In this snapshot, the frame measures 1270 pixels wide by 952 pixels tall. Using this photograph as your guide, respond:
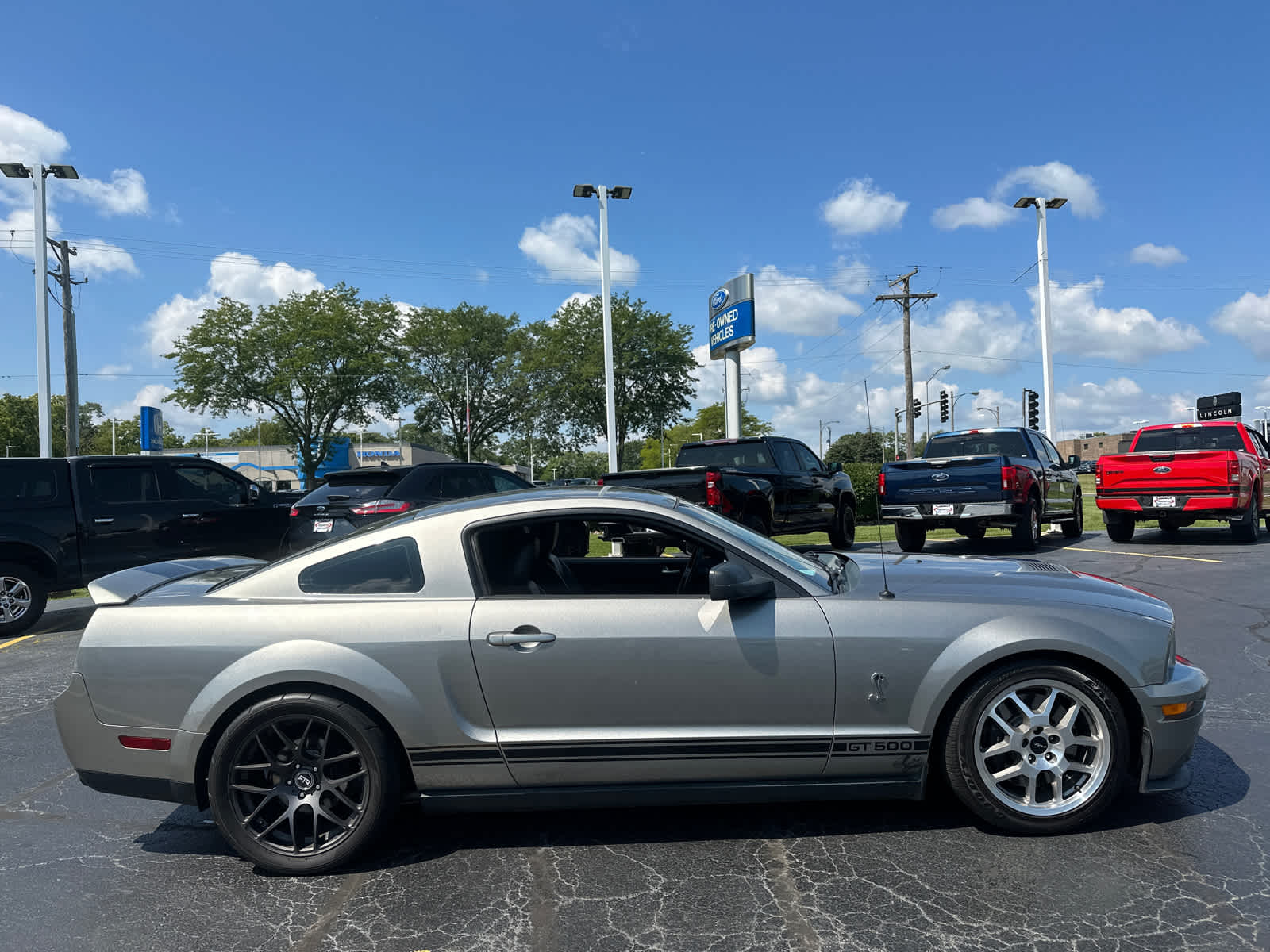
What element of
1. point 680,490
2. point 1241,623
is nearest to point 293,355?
point 680,490

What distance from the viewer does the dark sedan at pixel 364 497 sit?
10219mm

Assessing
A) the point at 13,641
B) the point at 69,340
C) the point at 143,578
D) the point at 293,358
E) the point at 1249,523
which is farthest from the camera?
the point at 293,358

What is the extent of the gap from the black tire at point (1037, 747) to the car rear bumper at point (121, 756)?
9.55 ft

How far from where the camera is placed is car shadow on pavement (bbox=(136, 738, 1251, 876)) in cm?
346

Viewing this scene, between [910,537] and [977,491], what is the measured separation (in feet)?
5.17

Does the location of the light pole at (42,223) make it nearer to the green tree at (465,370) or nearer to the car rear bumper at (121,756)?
the car rear bumper at (121,756)

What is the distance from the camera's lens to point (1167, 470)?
489 inches

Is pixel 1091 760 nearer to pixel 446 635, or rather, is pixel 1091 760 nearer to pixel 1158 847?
pixel 1158 847

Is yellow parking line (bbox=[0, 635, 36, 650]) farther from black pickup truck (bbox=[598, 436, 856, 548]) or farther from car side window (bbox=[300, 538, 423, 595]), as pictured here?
car side window (bbox=[300, 538, 423, 595])

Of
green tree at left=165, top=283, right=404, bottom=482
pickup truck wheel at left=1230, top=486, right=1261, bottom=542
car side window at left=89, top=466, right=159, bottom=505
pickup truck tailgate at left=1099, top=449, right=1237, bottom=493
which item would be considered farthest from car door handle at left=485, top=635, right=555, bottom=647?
green tree at left=165, top=283, right=404, bottom=482

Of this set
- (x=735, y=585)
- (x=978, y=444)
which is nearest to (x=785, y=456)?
(x=978, y=444)

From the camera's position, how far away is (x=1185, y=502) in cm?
1232

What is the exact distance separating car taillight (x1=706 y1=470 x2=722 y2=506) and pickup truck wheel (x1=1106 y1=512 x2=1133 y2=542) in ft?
24.3

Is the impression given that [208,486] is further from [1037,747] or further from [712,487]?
[1037,747]
